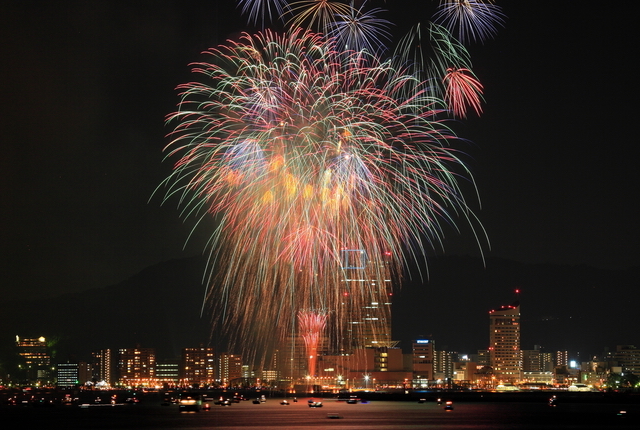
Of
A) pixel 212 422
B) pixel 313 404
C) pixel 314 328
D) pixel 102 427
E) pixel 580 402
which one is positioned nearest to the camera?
pixel 102 427

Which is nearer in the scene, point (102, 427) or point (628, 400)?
point (102, 427)

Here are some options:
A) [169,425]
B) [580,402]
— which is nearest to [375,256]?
[169,425]

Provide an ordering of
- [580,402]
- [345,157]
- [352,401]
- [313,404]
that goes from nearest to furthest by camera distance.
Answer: [345,157]
[313,404]
[352,401]
[580,402]

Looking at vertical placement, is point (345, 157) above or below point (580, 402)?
above

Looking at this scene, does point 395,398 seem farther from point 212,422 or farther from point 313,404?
point 212,422

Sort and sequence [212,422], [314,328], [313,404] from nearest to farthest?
[212,422] < [314,328] < [313,404]

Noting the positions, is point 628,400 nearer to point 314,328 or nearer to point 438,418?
point 438,418

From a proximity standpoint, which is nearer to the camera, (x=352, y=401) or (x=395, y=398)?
(x=352, y=401)

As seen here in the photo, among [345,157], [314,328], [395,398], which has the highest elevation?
[345,157]

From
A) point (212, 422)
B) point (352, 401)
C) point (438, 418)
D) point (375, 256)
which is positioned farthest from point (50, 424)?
point (352, 401)
